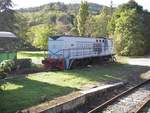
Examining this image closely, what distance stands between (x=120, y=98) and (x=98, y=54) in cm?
1948

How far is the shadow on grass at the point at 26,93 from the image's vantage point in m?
14.3

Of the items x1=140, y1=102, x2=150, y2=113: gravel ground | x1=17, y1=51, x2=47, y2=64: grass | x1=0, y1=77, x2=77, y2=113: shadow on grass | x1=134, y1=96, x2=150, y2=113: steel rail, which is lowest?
x1=140, y1=102, x2=150, y2=113: gravel ground

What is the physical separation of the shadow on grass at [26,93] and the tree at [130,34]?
40317 millimetres

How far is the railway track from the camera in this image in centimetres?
1538

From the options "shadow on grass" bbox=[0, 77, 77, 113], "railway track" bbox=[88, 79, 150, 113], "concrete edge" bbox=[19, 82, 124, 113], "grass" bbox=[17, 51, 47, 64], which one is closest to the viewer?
"concrete edge" bbox=[19, 82, 124, 113]

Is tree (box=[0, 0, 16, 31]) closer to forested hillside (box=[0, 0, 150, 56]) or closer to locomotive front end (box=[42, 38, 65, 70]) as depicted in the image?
forested hillside (box=[0, 0, 150, 56])

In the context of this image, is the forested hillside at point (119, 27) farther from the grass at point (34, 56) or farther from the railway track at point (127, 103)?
the railway track at point (127, 103)

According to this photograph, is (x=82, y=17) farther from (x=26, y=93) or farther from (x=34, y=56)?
(x=26, y=93)

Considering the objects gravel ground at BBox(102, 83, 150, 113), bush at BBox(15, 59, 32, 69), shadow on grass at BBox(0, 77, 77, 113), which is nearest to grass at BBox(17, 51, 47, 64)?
bush at BBox(15, 59, 32, 69)

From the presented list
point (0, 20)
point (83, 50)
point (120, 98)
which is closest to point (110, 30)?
point (0, 20)

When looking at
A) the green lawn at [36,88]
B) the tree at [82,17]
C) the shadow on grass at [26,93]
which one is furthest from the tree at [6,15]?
the shadow on grass at [26,93]

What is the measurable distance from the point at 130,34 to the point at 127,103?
4440cm

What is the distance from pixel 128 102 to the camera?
57.5 feet

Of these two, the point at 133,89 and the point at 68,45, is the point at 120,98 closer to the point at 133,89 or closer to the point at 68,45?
the point at 133,89
